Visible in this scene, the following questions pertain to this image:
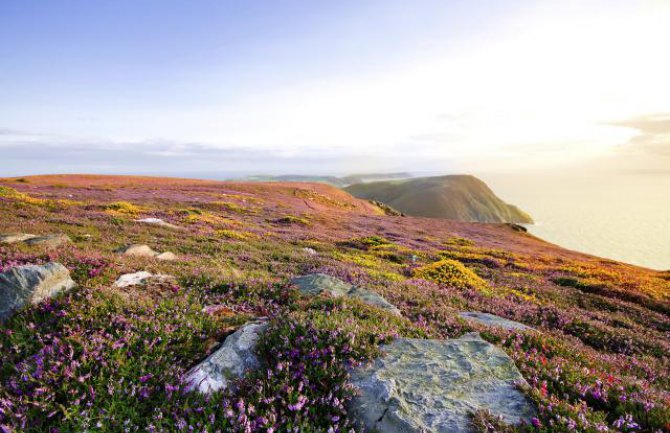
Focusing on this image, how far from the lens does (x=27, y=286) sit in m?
6.07

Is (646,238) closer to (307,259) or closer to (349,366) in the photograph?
(307,259)

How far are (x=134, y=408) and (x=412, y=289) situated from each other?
9.98 meters

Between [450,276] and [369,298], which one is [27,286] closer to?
[369,298]

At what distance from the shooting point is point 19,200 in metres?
27.3

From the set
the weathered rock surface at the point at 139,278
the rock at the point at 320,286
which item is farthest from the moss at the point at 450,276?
the weathered rock surface at the point at 139,278

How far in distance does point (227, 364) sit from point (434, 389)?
3.00 m

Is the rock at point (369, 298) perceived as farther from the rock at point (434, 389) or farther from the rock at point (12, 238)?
→ the rock at point (12, 238)

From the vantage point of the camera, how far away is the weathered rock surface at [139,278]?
24.6 feet

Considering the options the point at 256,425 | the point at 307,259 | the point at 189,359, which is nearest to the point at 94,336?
the point at 189,359

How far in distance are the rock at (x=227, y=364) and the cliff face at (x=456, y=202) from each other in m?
157

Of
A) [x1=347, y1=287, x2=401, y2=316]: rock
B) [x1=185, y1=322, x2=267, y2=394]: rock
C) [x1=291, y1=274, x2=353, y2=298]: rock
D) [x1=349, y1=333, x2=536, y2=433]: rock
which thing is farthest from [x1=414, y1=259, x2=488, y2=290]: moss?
[x1=185, y1=322, x2=267, y2=394]: rock

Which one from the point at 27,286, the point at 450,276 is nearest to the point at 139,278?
the point at 27,286

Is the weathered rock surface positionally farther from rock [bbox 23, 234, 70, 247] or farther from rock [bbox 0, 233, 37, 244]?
rock [bbox 0, 233, 37, 244]

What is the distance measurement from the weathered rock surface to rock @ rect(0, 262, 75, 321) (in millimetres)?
1036
